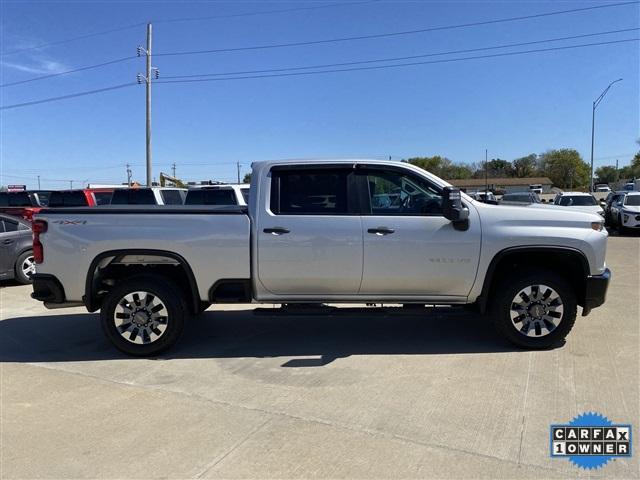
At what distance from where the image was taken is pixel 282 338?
6000mm

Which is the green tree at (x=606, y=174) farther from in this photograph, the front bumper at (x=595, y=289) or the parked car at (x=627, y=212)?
the front bumper at (x=595, y=289)

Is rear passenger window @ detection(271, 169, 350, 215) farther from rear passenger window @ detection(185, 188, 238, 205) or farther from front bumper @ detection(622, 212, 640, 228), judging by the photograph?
front bumper @ detection(622, 212, 640, 228)

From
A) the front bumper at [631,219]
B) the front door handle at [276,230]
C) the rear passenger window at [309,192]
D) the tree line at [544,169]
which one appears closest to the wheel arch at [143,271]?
the front door handle at [276,230]

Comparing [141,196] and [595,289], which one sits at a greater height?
[141,196]

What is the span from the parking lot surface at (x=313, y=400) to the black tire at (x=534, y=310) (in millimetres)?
173

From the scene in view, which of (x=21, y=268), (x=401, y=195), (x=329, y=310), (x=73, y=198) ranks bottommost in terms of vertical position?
(x=21, y=268)

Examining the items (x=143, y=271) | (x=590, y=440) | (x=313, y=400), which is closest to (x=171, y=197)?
(x=143, y=271)

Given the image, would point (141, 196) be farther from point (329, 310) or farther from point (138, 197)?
point (329, 310)

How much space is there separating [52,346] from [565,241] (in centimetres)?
573

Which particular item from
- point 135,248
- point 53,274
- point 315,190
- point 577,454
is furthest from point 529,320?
point 53,274

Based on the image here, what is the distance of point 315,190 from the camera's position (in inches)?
212

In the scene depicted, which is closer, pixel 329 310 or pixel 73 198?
pixel 329 310

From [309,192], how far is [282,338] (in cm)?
180

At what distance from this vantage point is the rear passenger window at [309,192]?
5312mm
